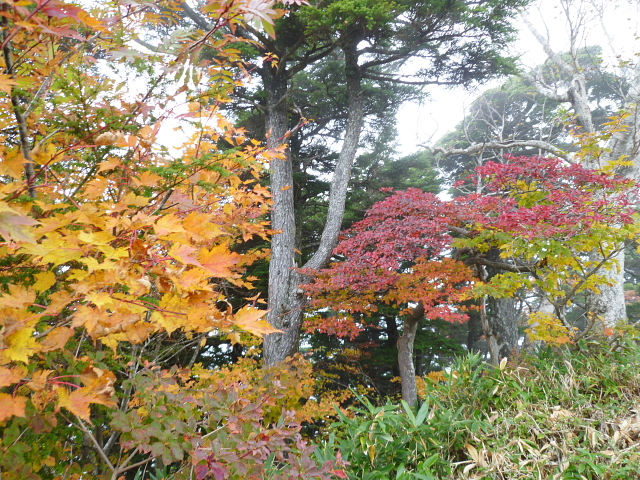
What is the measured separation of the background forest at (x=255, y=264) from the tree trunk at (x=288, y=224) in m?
0.05

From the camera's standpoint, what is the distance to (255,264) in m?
7.99

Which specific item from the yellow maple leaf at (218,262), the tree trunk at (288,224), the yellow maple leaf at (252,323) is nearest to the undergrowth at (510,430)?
the yellow maple leaf at (252,323)

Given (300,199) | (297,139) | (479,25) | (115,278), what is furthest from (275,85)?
(115,278)

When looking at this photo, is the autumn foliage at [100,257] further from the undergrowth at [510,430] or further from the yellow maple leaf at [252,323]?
the undergrowth at [510,430]

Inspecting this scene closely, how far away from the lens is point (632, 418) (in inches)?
79.4

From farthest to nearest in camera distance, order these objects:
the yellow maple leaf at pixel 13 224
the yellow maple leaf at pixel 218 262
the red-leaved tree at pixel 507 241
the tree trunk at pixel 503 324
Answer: the tree trunk at pixel 503 324 → the red-leaved tree at pixel 507 241 → the yellow maple leaf at pixel 218 262 → the yellow maple leaf at pixel 13 224

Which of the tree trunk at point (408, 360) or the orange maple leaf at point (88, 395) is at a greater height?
the orange maple leaf at point (88, 395)

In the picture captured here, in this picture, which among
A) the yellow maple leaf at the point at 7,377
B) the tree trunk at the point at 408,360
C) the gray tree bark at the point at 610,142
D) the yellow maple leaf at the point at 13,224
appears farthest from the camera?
the tree trunk at the point at 408,360

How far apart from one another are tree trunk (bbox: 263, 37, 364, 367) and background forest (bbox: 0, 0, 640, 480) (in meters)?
0.05

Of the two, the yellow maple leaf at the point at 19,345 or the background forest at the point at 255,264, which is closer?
the yellow maple leaf at the point at 19,345

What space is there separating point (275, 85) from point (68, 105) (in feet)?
17.8

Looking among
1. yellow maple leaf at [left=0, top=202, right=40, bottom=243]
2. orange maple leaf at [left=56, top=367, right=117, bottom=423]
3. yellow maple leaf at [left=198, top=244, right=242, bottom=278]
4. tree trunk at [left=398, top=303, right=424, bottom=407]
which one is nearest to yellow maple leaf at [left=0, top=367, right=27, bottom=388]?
orange maple leaf at [left=56, top=367, right=117, bottom=423]

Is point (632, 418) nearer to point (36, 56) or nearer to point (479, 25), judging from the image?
point (36, 56)

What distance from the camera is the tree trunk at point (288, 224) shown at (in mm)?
5777
